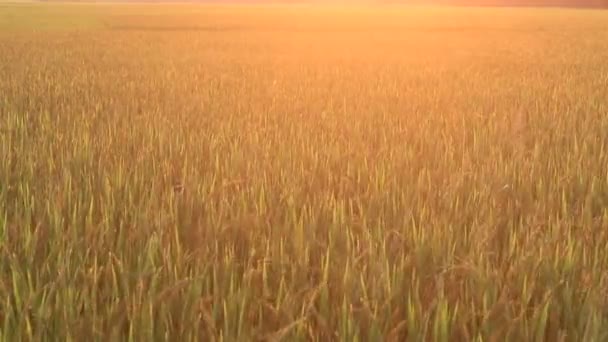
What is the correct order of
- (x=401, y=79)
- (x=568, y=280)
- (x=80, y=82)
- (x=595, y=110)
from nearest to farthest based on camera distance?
(x=568, y=280) → (x=595, y=110) → (x=80, y=82) → (x=401, y=79)

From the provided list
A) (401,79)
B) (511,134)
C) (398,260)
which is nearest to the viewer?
(398,260)

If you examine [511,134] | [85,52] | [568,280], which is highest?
[568,280]

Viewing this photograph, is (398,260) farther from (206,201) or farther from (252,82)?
(252,82)

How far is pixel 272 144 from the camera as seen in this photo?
4.23m

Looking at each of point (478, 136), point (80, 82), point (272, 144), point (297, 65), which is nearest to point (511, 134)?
point (478, 136)

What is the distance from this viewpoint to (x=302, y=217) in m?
2.46

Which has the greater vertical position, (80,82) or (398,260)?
(398,260)

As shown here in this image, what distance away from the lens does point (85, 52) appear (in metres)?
13.0

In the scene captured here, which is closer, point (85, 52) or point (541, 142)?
point (541, 142)

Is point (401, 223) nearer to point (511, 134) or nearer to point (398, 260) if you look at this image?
point (398, 260)

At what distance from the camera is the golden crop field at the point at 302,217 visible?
173 centimetres

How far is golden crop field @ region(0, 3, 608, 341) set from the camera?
1734mm

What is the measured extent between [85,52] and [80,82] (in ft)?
18.2

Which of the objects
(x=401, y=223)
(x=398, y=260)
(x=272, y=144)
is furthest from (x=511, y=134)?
(x=398, y=260)
